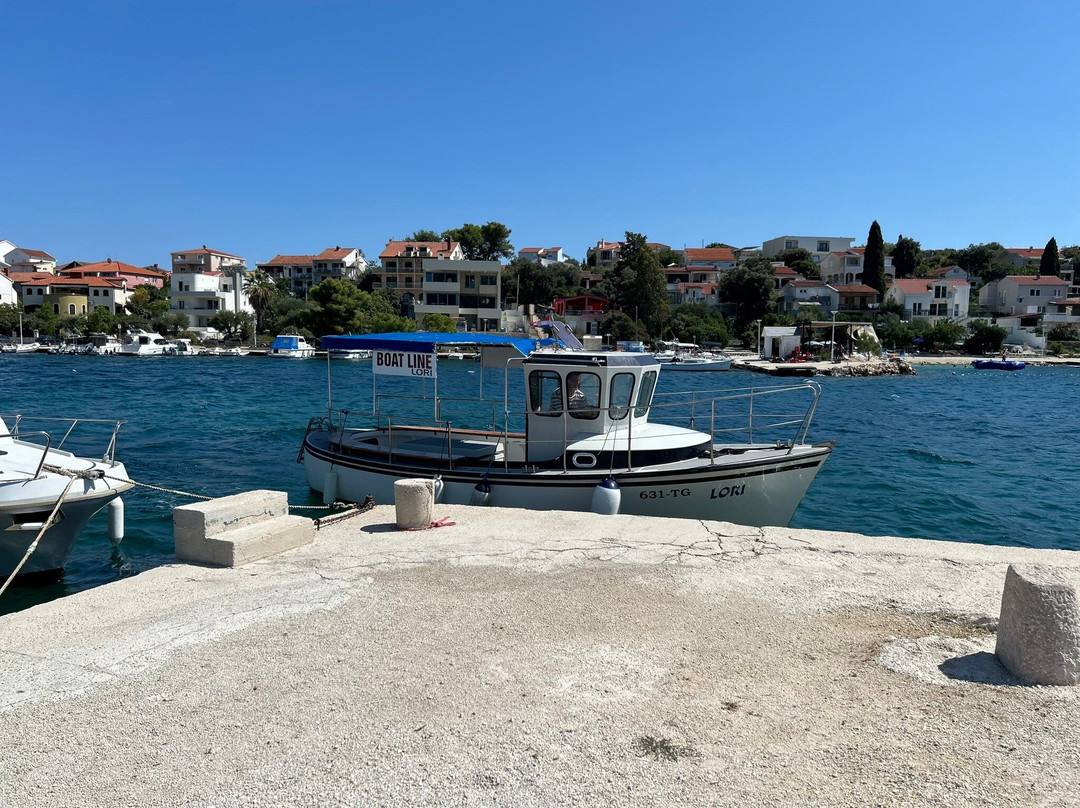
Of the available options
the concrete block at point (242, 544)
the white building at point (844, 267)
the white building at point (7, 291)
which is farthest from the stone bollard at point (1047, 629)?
the white building at point (7, 291)

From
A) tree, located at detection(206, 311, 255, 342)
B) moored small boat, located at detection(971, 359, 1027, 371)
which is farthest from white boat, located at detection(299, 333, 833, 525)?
tree, located at detection(206, 311, 255, 342)

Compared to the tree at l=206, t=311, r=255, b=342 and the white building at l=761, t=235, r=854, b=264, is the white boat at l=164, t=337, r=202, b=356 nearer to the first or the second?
the tree at l=206, t=311, r=255, b=342

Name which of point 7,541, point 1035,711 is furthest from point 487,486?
point 1035,711

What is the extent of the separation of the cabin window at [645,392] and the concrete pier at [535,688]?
5.27 m

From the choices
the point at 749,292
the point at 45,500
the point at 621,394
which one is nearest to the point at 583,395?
the point at 621,394

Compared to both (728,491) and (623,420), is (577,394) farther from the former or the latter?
(728,491)

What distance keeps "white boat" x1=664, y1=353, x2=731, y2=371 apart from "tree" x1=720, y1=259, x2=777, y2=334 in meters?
19.7

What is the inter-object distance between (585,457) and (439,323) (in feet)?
219

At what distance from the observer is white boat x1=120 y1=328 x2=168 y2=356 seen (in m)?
80.7

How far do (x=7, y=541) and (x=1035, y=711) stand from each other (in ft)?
36.8

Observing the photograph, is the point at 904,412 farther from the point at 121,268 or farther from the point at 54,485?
the point at 121,268

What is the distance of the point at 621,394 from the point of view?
43.2 feet

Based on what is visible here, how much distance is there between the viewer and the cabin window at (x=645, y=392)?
44.1 feet

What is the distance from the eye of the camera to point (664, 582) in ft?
25.1
